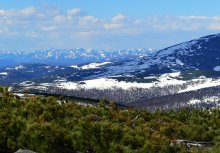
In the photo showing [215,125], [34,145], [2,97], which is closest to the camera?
[34,145]

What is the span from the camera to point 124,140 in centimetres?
3170

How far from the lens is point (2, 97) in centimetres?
4169

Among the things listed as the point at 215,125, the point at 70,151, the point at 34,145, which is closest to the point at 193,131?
the point at 215,125

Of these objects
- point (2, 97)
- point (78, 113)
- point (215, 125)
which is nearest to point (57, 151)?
point (78, 113)

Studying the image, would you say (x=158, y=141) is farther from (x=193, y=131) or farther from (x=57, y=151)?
(x=193, y=131)

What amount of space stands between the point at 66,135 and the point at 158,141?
21.9 ft

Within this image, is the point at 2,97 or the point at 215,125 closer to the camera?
the point at 2,97

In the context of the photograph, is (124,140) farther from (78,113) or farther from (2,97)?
(2,97)

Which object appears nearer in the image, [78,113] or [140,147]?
[140,147]

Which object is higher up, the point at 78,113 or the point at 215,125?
the point at 78,113

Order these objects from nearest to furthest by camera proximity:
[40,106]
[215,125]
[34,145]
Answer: [34,145]
[40,106]
[215,125]

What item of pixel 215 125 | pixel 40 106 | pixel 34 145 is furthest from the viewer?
pixel 215 125

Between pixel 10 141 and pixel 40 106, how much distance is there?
22.6ft

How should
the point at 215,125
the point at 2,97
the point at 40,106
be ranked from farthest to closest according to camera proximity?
the point at 215,125, the point at 2,97, the point at 40,106
